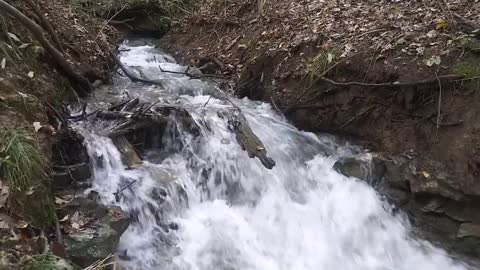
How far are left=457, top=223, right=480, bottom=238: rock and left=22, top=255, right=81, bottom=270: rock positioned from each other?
4.24 meters

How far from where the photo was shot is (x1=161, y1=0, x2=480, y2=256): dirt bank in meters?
5.34

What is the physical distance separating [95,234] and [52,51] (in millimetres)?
3091

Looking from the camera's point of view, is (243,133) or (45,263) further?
(243,133)

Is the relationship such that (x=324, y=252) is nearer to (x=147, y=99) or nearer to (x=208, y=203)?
(x=208, y=203)

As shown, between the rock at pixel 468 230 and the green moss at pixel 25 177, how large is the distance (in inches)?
172

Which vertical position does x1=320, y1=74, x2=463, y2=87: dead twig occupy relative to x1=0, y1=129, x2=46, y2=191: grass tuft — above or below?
above

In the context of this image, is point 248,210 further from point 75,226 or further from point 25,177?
point 25,177

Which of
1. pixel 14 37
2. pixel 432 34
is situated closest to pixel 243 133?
pixel 432 34

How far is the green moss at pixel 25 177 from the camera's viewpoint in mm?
3518

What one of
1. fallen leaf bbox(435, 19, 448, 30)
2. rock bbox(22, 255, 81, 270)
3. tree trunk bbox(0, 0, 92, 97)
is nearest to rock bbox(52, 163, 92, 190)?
rock bbox(22, 255, 81, 270)

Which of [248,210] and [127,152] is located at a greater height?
[127,152]

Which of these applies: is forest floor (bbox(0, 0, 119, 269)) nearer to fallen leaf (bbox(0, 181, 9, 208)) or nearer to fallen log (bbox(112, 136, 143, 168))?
fallen leaf (bbox(0, 181, 9, 208))

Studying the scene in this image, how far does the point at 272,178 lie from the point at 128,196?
A: 190cm

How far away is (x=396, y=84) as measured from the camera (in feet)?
19.2
